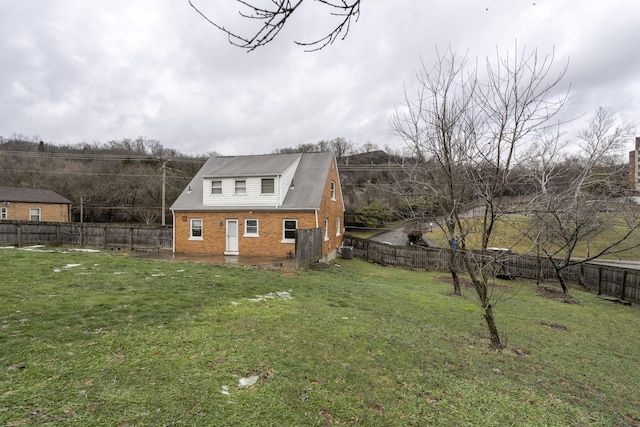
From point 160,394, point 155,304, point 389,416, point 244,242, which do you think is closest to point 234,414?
point 160,394

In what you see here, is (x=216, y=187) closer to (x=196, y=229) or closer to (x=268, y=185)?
(x=196, y=229)

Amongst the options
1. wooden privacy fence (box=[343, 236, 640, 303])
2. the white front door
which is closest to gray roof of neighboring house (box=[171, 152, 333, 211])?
the white front door

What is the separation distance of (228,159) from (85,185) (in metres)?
34.2

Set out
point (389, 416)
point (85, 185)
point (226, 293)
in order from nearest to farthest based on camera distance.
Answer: point (389, 416) < point (226, 293) < point (85, 185)

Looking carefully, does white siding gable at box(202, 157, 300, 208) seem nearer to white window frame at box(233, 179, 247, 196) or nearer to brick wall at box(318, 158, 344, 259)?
white window frame at box(233, 179, 247, 196)

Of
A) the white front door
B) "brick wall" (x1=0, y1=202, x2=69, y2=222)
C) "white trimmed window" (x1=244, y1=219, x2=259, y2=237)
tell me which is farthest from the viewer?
"brick wall" (x1=0, y1=202, x2=69, y2=222)

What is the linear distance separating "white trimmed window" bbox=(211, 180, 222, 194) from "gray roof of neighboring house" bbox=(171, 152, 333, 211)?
17.8 inches

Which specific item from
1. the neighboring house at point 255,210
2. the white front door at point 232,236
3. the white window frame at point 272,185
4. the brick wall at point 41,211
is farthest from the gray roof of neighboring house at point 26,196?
the white window frame at point 272,185

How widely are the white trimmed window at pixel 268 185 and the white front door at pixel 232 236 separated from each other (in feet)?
7.95

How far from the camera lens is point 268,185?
1738 cm

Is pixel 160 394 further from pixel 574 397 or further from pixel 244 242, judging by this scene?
pixel 244 242

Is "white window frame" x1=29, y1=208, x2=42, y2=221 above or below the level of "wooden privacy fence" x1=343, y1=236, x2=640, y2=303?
above

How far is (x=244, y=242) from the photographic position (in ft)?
56.4

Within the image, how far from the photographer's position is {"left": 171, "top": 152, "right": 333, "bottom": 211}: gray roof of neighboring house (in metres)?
17.1
